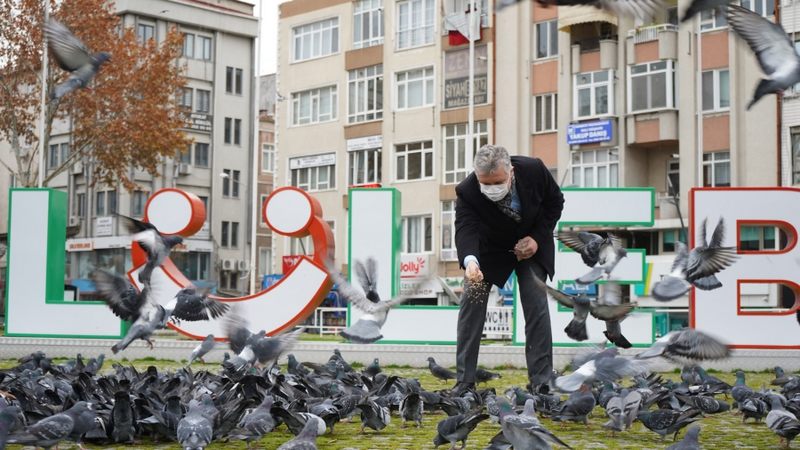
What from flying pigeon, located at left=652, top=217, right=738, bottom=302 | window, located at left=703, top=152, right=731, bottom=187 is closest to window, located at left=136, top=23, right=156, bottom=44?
window, located at left=703, top=152, right=731, bottom=187

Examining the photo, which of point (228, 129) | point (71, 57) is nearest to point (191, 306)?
point (71, 57)

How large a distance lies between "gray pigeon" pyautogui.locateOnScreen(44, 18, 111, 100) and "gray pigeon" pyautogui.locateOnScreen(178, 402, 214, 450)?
6.10m

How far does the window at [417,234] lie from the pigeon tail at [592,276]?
3136 centimetres

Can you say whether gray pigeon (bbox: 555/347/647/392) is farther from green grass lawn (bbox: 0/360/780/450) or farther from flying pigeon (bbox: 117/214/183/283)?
flying pigeon (bbox: 117/214/183/283)

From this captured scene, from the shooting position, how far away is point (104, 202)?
2491 inches

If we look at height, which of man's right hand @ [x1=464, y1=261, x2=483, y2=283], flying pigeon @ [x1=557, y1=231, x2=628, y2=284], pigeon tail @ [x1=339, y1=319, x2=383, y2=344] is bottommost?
pigeon tail @ [x1=339, y1=319, x2=383, y2=344]

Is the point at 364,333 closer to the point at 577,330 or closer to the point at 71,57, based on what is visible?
the point at 577,330

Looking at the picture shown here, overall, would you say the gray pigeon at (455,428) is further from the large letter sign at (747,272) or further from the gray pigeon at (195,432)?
the large letter sign at (747,272)

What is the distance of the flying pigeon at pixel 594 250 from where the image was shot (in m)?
15.1

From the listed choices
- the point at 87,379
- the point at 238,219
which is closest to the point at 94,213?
the point at 238,219

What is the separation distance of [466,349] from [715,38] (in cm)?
3324

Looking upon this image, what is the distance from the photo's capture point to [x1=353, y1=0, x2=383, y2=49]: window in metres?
49.3

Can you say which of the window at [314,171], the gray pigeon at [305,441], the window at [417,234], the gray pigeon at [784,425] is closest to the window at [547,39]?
the window at [417,234]

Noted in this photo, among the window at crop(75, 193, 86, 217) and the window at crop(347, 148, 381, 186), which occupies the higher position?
the window at crop(347, 148, 381, 186)
